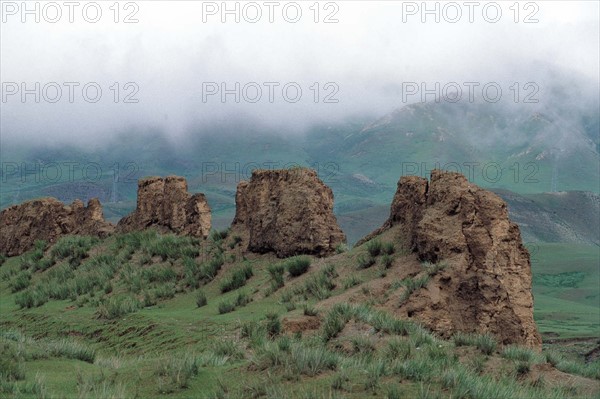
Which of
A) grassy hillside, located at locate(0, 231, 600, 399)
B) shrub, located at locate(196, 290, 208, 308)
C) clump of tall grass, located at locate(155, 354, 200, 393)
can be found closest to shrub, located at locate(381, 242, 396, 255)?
grassy hillside, located at locate(0, 231, 600, 399)

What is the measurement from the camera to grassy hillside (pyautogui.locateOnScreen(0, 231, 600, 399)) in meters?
10.5

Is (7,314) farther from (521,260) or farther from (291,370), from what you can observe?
(291,370)

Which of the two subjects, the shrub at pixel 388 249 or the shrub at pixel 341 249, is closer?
the shrub at pixel 388 249

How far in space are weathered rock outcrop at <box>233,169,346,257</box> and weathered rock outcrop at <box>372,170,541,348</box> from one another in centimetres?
500

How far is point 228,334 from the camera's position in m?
17.0

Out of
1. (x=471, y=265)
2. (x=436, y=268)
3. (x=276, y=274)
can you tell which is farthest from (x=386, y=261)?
(x=276, y=274)

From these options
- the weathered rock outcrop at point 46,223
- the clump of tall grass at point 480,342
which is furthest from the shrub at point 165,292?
the weathered rock outcrop at point 46,223

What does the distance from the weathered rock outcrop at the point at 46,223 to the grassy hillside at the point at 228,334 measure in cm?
264

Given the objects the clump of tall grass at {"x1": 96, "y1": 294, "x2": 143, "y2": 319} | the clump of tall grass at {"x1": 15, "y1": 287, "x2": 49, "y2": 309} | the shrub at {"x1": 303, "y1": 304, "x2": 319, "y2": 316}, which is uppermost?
the shrub at {"x1": 303, "y1": 304, "x2": 319, "y2": 316}

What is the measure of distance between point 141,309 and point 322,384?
1539 cm

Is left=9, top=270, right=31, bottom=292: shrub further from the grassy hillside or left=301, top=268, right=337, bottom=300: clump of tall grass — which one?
left=301, top=268, right=337, bottom=300: clump of tall grass

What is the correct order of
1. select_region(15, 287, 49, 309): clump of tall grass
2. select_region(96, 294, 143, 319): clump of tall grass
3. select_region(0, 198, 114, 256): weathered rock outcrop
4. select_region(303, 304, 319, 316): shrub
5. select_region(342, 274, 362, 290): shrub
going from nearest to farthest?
1. select_region(303, 304, 319, 316): shrub
2. select_region(342, 274, 362, 290): shrub
3. select_region(96, 294, 143, 319): clump of tall grass
4. select_region(15, 287, 49, 309): clump of tall grass
5. select_region(0, 198, 114, 256): weathered rock outcrop

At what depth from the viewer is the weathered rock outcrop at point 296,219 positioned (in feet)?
85.8

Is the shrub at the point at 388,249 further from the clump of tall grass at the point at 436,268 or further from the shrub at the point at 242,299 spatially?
the shrub at the point at 242,299
